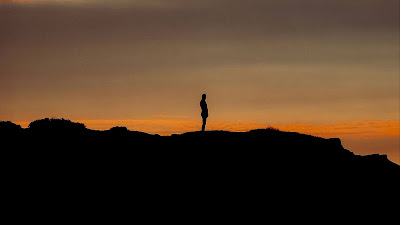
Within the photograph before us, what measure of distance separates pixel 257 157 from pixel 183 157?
18.3 feet

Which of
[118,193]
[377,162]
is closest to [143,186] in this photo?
[118,193]

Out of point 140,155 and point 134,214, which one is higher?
point 140,155

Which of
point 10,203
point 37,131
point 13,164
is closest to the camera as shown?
point 10,203

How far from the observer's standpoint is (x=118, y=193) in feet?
199

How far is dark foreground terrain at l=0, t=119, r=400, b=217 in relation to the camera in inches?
2398

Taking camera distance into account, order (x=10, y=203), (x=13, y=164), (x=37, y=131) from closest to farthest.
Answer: (x=10, y=203)
(x=13, y=164)
(x=37, y=131)

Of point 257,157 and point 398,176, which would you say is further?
point 398,176

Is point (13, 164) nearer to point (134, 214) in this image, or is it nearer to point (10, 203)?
point (10, 203)

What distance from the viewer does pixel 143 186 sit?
202ft

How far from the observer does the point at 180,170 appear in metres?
62.9

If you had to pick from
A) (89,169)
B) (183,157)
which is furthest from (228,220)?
(89,169)

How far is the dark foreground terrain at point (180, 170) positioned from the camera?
6091 centimetres

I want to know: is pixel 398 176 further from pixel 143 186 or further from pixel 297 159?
pixel 143 186

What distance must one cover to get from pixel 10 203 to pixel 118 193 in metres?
7.45
